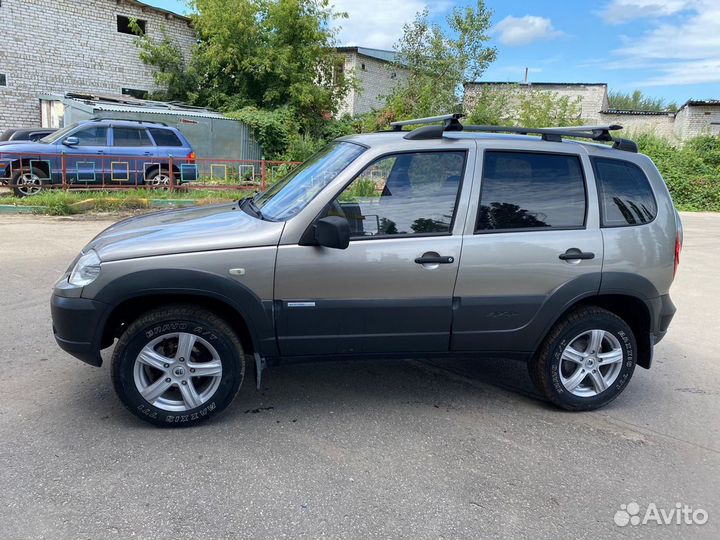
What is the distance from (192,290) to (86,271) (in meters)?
0.65

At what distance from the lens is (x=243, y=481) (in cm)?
303

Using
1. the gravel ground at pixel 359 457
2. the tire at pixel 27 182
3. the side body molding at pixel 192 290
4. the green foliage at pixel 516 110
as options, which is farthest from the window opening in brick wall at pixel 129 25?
the side body molding at pixel 192 290

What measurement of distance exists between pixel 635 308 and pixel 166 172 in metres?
13.5

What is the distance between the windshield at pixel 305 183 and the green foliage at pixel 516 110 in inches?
782

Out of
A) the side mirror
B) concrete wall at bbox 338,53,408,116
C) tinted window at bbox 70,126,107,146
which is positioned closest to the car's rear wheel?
tinted window at bbox 70,126,107,146

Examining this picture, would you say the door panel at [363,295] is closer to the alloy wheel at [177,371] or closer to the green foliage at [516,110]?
the alloy wheel at [177,371]

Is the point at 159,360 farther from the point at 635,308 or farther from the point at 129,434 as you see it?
the point at 635,308

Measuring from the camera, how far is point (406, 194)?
A: 368 centimetres

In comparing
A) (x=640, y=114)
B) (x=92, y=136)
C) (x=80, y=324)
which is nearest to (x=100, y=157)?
(x=92, y=136)

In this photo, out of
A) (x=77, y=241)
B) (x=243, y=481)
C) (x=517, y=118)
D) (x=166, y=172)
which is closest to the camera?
(x=243, y=481)

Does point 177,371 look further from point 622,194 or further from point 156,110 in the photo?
point 156,110

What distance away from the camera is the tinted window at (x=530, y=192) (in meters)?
3.73

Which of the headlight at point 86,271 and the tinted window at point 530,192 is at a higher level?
the tinted window at point 530,192

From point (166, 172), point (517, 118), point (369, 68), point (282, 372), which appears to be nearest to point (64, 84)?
point (166, 172)
